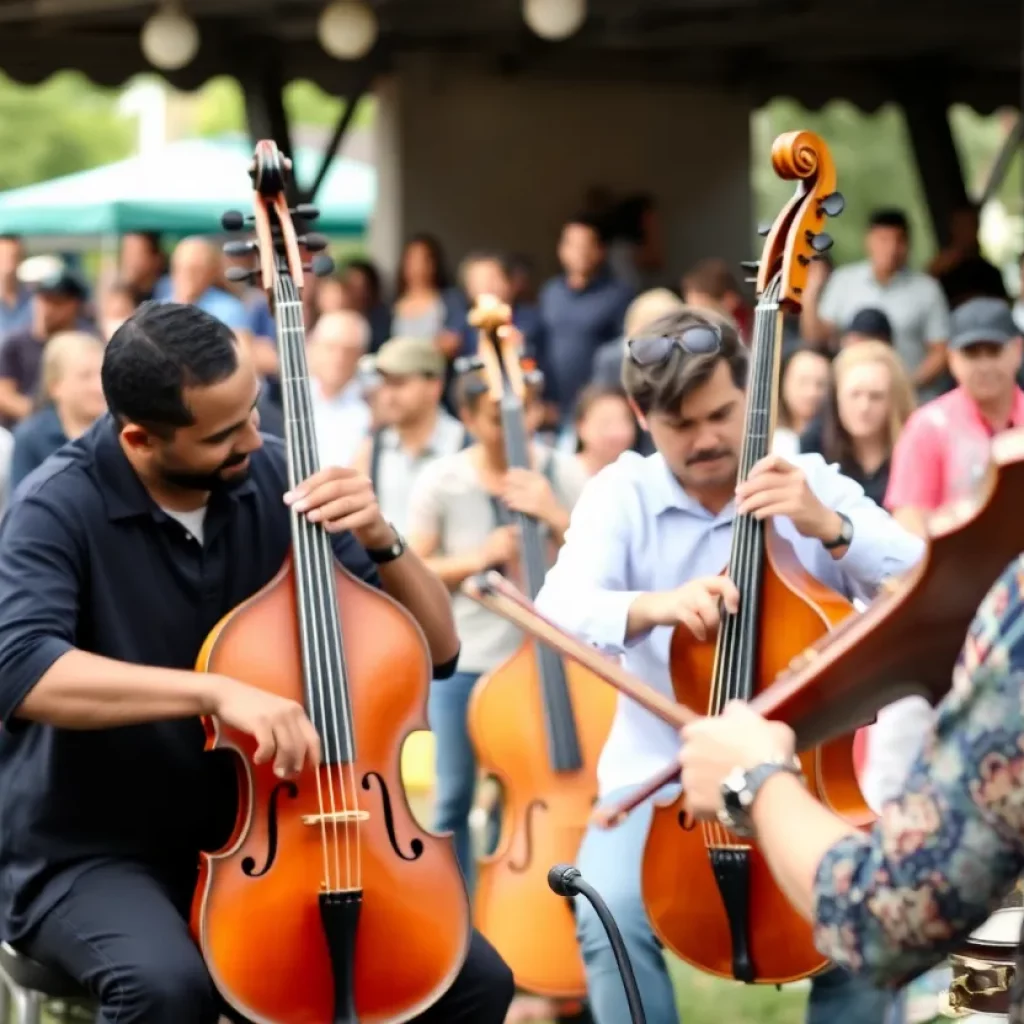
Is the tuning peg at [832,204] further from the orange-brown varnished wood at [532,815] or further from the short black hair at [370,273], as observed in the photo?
the short black hair at [370,273]

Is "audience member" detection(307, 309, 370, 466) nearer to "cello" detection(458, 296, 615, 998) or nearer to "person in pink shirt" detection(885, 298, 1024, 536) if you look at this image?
"person in pink shirt" detection(885, 298, 1024, 536)

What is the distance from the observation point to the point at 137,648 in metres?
3.44

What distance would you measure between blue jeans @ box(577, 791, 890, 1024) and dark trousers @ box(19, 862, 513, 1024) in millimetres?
253

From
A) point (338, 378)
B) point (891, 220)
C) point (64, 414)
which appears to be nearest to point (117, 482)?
point (64, 414)

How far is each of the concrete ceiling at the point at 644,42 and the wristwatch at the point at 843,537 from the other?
23.7ft

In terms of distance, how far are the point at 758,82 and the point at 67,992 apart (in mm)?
11523

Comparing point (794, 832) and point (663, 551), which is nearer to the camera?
point (794, 832)

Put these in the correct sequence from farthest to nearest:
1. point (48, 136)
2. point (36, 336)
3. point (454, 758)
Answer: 1. point (48, 136)
2. point (36, 336)
3. point (454, 758)

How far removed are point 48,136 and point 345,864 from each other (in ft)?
97.1

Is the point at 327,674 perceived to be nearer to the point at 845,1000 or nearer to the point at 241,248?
the point at 241,248

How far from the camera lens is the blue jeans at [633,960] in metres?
3.64

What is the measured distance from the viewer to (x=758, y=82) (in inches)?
558

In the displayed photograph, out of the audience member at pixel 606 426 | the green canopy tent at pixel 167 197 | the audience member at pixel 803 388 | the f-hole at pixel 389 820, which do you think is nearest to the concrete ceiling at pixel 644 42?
the green canopy tent at pixel 167 197

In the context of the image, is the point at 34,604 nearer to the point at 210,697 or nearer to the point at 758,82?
the point at 210,697
